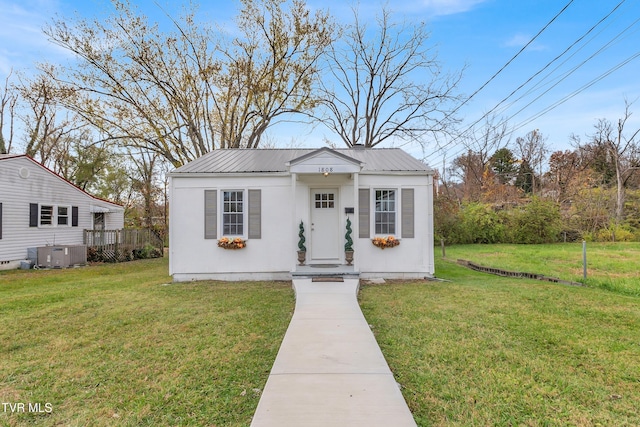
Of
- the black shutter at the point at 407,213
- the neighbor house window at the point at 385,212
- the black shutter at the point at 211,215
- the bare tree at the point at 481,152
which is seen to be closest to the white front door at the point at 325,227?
the neighbor house window at the point at 385,212

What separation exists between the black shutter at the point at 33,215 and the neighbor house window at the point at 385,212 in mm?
13092

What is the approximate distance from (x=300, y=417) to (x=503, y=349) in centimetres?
264

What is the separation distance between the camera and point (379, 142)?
20469 mm

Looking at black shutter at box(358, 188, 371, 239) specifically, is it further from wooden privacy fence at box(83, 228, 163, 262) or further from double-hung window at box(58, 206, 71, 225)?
double-hung window at box(58, 206, 71, 225)

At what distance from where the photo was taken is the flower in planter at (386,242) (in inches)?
328

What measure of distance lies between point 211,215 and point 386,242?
4612mm

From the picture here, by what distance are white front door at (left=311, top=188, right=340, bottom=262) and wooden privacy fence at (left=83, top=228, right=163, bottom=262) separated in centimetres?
1066

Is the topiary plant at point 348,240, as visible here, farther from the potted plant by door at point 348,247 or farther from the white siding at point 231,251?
the white siding at point 231,251

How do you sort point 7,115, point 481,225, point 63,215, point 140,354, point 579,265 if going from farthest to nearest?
point 7,115, point 481,225, point 63,215, point 579,265, point 140,354

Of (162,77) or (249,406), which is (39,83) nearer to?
(162,77)

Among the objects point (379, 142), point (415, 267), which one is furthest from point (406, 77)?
point (415, 267)

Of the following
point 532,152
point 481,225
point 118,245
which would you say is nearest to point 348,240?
point 118,245

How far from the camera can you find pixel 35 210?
12.5 metres

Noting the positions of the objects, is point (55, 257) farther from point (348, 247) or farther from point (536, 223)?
point (536, 223)
